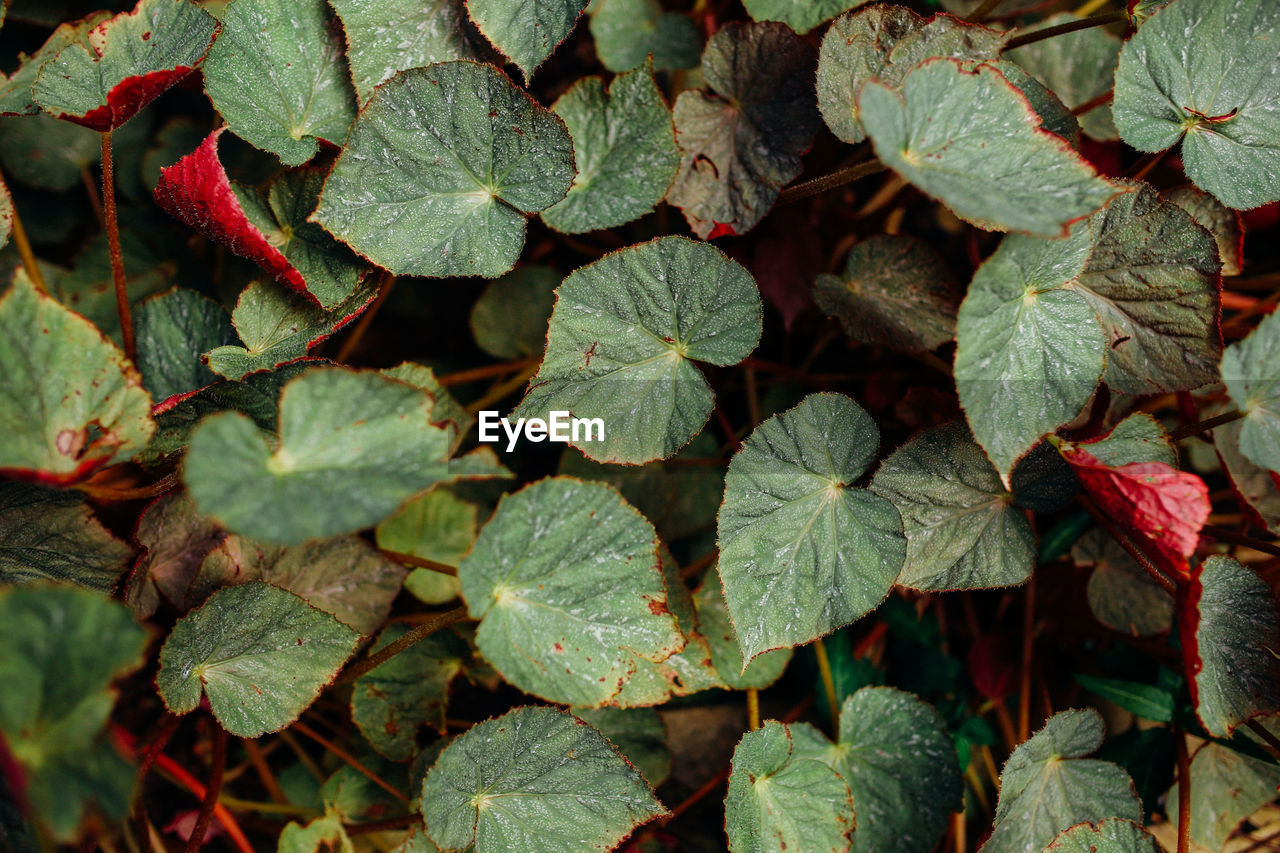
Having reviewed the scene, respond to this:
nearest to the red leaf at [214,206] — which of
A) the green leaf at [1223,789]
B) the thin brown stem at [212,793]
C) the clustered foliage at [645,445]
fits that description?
the clustered foliage at [645,445]

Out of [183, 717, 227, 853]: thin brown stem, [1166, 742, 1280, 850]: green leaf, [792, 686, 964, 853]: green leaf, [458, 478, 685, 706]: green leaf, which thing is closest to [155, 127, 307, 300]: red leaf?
[183, 717, 227, 853]: thin brown stem

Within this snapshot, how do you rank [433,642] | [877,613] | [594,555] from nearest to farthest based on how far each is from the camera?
[594,555] < [433,642] < [877,613]

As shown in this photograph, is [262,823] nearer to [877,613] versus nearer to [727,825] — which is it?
[727,825]

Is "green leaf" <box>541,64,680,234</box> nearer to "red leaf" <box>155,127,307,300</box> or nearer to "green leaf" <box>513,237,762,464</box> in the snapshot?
"green leaf" <box>513,237,762,464</box>

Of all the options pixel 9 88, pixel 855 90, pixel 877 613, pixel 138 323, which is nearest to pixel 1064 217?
pixel 855 90

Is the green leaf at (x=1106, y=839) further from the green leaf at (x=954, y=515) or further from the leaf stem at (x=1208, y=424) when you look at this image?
the leaf stem at (x=1208, y=424)
